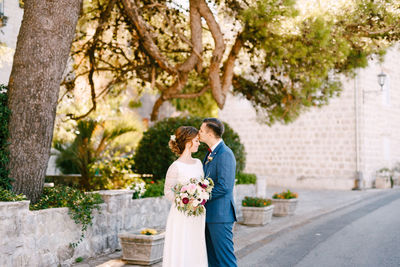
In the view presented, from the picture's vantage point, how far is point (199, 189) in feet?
14.3

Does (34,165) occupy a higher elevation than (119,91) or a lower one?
lower

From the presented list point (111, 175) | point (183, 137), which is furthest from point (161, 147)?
point (183, 137)

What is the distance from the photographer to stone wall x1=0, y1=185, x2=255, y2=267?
527cm

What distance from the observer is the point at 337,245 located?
8.14m

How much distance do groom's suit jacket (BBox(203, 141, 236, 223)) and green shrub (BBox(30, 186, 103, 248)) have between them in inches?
102

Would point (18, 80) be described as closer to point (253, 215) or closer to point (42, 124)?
point (42, 124)

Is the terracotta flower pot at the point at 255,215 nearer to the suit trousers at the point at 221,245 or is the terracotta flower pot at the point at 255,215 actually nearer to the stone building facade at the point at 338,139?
the suit trousers at the point at 221,245

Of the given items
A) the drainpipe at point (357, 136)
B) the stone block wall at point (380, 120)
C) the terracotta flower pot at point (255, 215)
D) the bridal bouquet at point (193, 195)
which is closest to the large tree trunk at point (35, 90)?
the bridal bouquet at point (193, 195)

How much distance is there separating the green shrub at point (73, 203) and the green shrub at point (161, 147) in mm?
4920

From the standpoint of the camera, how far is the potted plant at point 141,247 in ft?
21.0

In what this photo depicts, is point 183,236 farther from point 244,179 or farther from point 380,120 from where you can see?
point 380,120

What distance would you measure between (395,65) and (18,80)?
78.6 feet

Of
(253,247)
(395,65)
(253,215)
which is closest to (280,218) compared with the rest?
(253,215)

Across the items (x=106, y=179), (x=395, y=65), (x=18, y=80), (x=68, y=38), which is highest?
(x=395, y=65)
